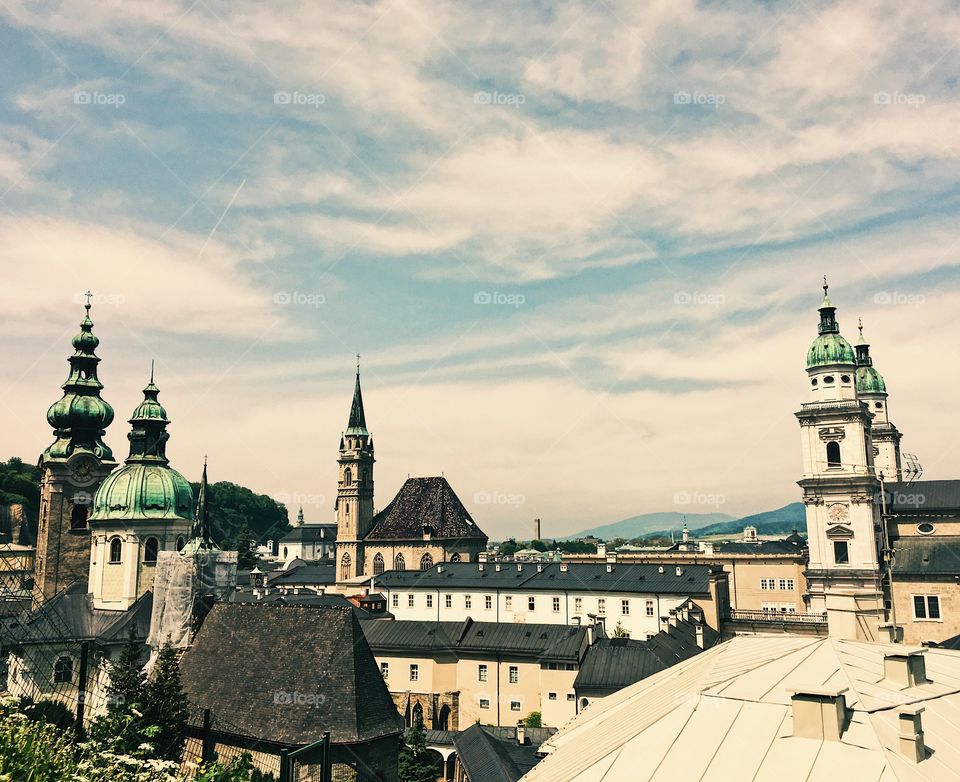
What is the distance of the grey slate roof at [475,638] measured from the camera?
59062 millimetres

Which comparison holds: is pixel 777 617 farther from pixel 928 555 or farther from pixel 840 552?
pixel 928 555

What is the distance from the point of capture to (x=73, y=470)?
68000 millimetres

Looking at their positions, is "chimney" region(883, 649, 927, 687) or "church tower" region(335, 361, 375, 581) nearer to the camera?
"chimney" region(883, 649, 927, 687)

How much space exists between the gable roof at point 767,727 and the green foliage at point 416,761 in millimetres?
29158

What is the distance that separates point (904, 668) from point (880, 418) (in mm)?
87121

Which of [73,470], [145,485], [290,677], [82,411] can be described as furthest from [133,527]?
[290,677]

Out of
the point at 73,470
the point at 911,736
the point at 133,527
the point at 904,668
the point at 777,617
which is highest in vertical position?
the point at 73,470

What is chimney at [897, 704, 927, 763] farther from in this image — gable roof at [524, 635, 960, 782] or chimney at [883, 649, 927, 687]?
chimney at [883, 649, 927, 687]

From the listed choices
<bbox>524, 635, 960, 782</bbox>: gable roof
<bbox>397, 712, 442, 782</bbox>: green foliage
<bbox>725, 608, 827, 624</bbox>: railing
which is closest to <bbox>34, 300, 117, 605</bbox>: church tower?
<bbox>397, 712, 442, 782</bbox>: green foliage

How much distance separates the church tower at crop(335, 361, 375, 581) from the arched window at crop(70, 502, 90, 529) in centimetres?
4180

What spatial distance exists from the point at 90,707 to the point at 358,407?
6777 centimetres

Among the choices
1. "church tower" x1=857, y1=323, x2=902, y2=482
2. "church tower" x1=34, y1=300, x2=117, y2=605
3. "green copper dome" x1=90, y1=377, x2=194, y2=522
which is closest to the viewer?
"green copper dome" x1=90, y1=377, x2=194, y2=522

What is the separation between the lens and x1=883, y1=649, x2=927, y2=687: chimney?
48.5 feet

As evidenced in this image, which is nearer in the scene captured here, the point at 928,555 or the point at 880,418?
the point at 928,555
